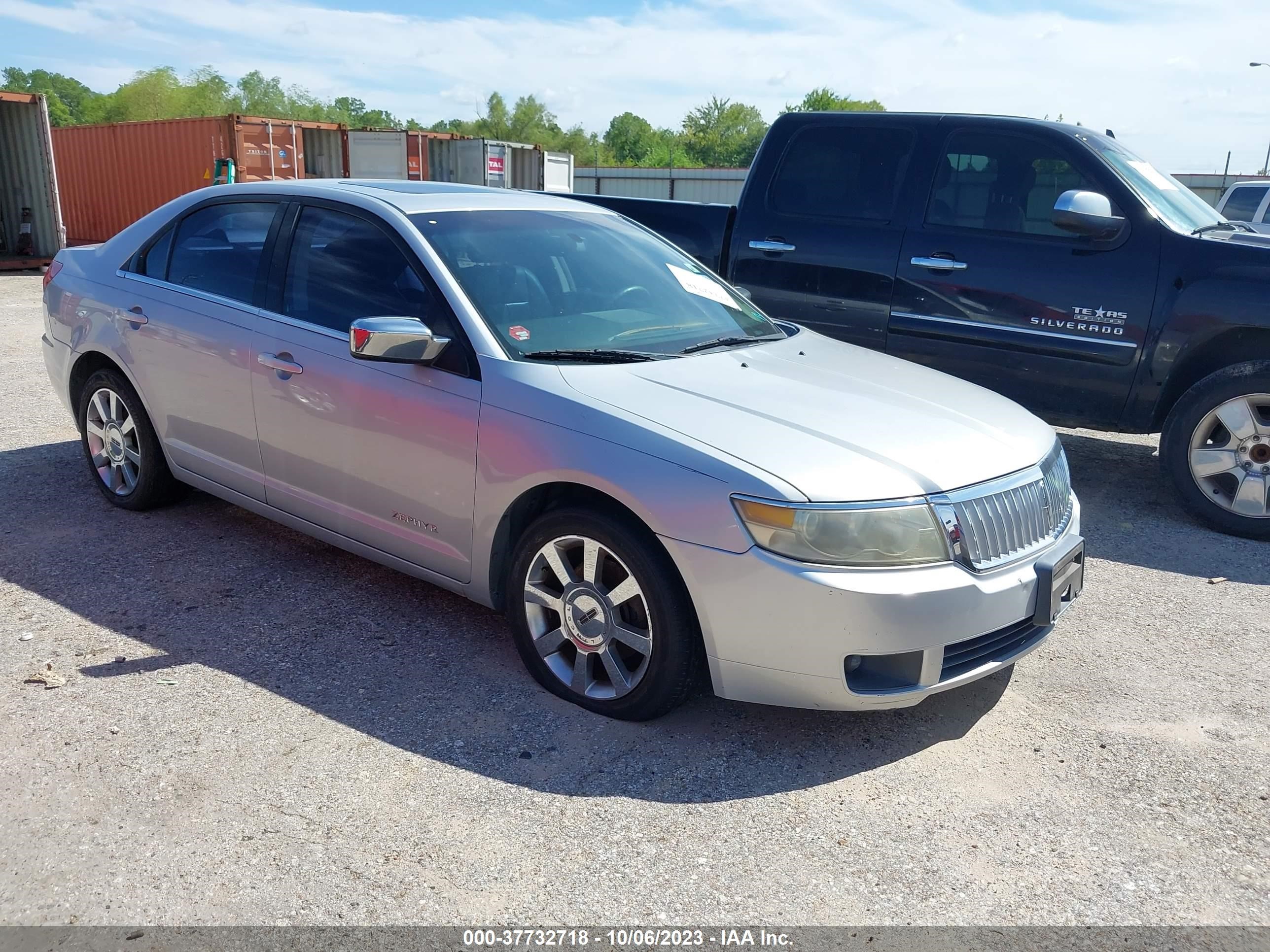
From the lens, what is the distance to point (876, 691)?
311 cm

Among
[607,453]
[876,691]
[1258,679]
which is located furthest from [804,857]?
[1258,679]

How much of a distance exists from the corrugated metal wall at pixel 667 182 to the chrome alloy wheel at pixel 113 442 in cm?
3638

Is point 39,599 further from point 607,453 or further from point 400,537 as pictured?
point 607,453

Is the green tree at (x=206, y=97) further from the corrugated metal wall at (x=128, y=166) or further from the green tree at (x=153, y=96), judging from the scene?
the corrugated metal wall at (x=128, y=166)

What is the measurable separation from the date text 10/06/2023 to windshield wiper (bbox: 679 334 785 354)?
2108 millimetres

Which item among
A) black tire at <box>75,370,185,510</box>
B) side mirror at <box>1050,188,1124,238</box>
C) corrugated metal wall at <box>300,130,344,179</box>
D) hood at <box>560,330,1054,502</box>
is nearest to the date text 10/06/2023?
hood at <box>560,330,1054,502</box>

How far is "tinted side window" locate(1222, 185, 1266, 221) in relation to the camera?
14617 mm

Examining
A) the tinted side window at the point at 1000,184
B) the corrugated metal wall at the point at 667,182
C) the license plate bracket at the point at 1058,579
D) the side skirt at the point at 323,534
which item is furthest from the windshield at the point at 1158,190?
the corrugated metal wall at the point at 667,182

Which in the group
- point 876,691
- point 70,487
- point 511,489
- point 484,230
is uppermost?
point 484,230

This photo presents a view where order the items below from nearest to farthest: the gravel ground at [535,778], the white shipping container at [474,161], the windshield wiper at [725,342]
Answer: the gravel ground at [535,778]
the windshield wiper at [725,342]
the white shipping container at [474,161]

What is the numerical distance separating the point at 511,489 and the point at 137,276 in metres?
2.67

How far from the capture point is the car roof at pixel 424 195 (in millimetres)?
4270

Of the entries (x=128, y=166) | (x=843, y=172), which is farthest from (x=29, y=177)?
(x=843, y=172)

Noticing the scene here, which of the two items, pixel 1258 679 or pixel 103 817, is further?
pixel 1258 679
